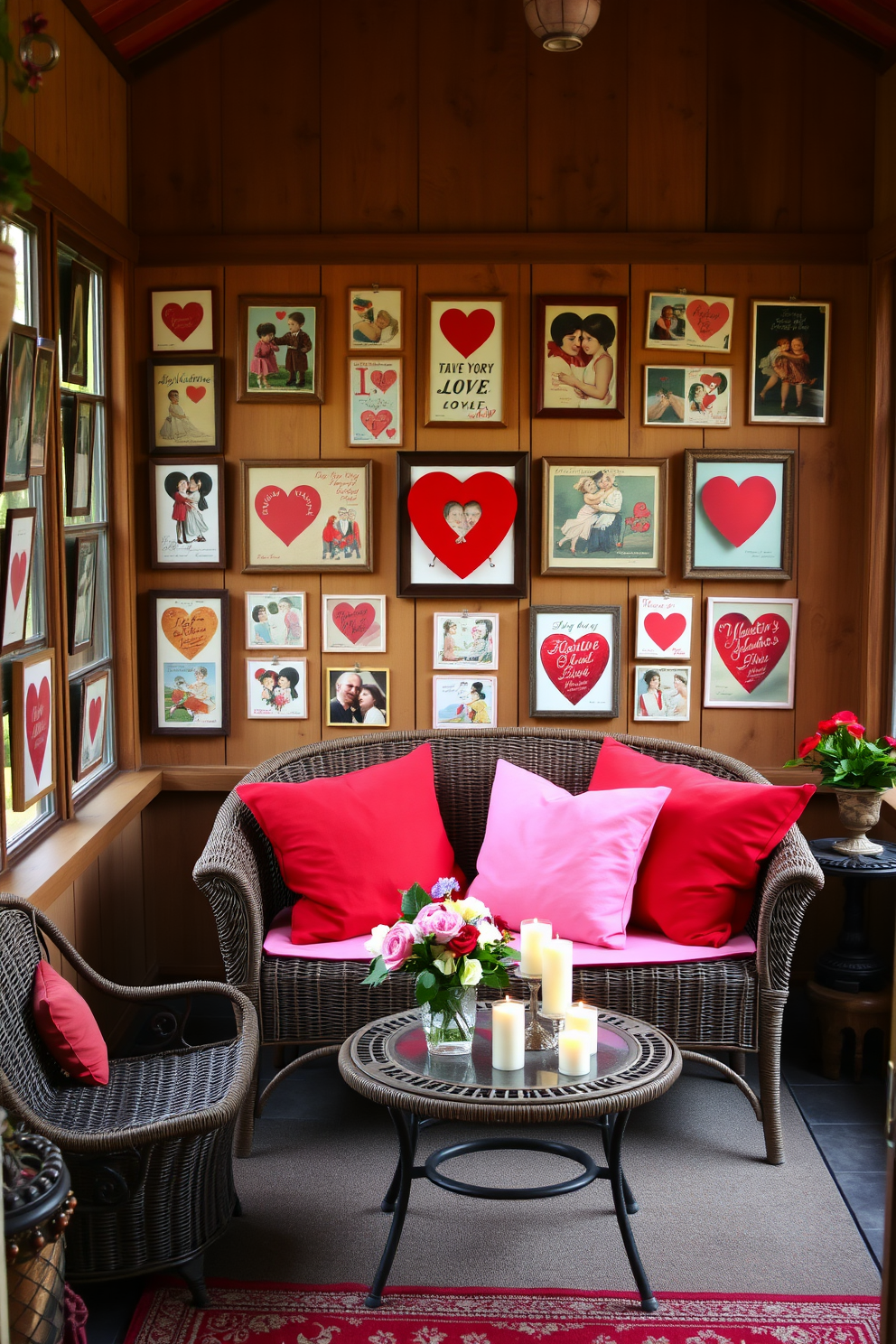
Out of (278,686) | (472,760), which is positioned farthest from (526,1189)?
(278,686)

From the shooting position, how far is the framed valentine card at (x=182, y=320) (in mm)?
3828

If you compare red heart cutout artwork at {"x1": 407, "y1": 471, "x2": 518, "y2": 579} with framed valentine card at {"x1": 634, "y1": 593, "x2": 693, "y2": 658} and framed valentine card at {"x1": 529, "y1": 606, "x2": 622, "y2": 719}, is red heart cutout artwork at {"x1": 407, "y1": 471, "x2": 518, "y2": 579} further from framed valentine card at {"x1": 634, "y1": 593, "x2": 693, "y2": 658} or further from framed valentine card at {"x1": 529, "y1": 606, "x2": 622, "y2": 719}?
framed valentine card at {"x1": 634, "y1": 593, "x2": 693, "y2": 658}

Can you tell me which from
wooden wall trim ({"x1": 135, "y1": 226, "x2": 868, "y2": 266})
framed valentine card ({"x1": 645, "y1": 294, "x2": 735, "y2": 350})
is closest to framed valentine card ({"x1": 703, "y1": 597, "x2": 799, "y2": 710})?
framed valentine card ({"x1": 645, "y1": 294, "x2": 735, "y2": 350})

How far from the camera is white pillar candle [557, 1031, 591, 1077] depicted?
241cm

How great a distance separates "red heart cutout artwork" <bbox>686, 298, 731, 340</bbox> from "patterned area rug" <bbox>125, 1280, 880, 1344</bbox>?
2.65m

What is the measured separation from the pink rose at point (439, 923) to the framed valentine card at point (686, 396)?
1962 millimetres

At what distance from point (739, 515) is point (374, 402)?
118 centimetres

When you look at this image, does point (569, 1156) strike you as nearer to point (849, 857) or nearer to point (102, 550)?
point (849, 857)

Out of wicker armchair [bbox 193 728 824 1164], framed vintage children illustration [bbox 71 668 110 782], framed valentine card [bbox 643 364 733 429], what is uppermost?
framed valentine card [bbox 643 364 733 429]

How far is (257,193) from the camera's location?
3.82m

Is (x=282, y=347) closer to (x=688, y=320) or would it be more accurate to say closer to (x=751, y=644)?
(x=688, y=320)

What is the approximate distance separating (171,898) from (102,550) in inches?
44.9

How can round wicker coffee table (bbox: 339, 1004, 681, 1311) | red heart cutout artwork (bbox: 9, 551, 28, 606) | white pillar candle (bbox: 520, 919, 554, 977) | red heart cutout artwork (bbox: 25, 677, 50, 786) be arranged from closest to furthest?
round wicker coffee table (bbox: 339, 1004, 681, 1311)
white pillar candle (bbox: 520, 919, 554, 977)
red heart cutout artwork (bbox: 9, 551, 28, 606)
red heart cutout artwork (bbox: 25, 677, 50, 786)

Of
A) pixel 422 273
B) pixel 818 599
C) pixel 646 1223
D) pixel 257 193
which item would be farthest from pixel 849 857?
pixel 257 193
